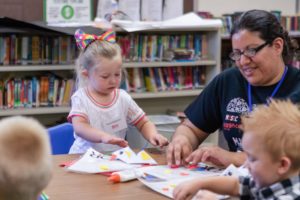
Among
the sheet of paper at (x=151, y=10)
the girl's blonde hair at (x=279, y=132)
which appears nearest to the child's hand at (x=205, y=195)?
the girl's blonde hair at (x=279, y=132)

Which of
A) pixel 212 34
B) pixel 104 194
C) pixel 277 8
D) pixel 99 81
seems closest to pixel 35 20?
pixel 212 34

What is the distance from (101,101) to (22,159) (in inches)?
66.4

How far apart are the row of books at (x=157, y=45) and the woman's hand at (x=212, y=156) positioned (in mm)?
2624

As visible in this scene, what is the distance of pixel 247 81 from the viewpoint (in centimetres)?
208

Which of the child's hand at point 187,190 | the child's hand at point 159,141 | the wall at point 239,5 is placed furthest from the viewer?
the wall at point 239,5

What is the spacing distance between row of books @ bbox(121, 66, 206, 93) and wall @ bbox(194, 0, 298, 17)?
0.61 metres

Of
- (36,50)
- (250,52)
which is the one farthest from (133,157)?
(36,50)

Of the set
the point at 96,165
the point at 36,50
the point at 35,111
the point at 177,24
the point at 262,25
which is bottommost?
the point at 35,111

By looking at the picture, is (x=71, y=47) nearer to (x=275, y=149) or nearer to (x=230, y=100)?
(x=230, y=100)

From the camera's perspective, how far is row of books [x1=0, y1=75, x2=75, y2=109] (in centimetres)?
410

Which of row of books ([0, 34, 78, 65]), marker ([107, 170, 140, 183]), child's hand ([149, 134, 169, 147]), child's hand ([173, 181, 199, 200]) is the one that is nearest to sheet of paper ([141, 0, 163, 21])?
row of books ([0, 34, 78, 65])

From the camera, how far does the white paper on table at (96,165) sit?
70.9 inches

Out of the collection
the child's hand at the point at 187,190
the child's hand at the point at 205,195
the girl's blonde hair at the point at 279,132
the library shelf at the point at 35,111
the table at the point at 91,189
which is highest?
the girl's blonde hair at the point at 279,132

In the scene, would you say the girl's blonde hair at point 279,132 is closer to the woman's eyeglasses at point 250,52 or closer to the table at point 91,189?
the table at point 91,189
